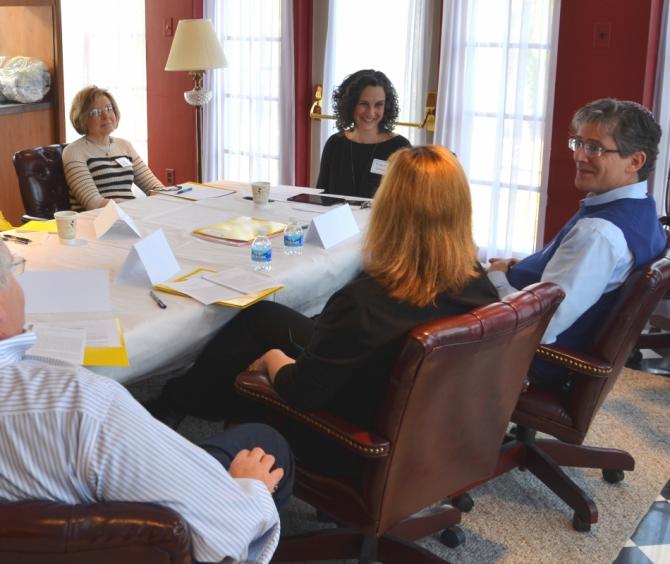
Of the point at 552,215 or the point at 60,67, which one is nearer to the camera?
the point at 552,215

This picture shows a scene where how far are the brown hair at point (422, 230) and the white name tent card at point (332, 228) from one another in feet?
3.58

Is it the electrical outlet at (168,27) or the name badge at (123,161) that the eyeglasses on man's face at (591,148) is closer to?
the name badge at (123,161)

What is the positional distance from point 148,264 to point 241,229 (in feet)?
2.39

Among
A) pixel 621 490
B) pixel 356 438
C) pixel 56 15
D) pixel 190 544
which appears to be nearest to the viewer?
pixel 190 544

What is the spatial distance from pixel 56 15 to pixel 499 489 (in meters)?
4.44

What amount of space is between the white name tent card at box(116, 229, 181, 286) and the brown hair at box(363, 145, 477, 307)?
0.80m

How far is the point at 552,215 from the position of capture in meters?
4.89

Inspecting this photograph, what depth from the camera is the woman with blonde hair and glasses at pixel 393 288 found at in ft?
6.19

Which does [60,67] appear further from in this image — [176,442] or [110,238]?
[176,442]

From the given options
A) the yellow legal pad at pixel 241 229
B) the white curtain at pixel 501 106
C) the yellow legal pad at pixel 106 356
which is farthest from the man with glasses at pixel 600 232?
the white curtain at pixel 501 106

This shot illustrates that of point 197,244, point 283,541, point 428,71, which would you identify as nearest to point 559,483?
point 283,541

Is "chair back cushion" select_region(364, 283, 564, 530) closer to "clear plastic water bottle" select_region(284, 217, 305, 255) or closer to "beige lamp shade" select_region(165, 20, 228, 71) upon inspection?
"clear plastic water bottle" select_region(284, 217, 305, 255)

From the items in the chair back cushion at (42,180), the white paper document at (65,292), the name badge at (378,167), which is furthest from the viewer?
the name badge at (378,167)

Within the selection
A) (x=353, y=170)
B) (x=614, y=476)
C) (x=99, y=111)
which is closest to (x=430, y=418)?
(x=614, y=476)
